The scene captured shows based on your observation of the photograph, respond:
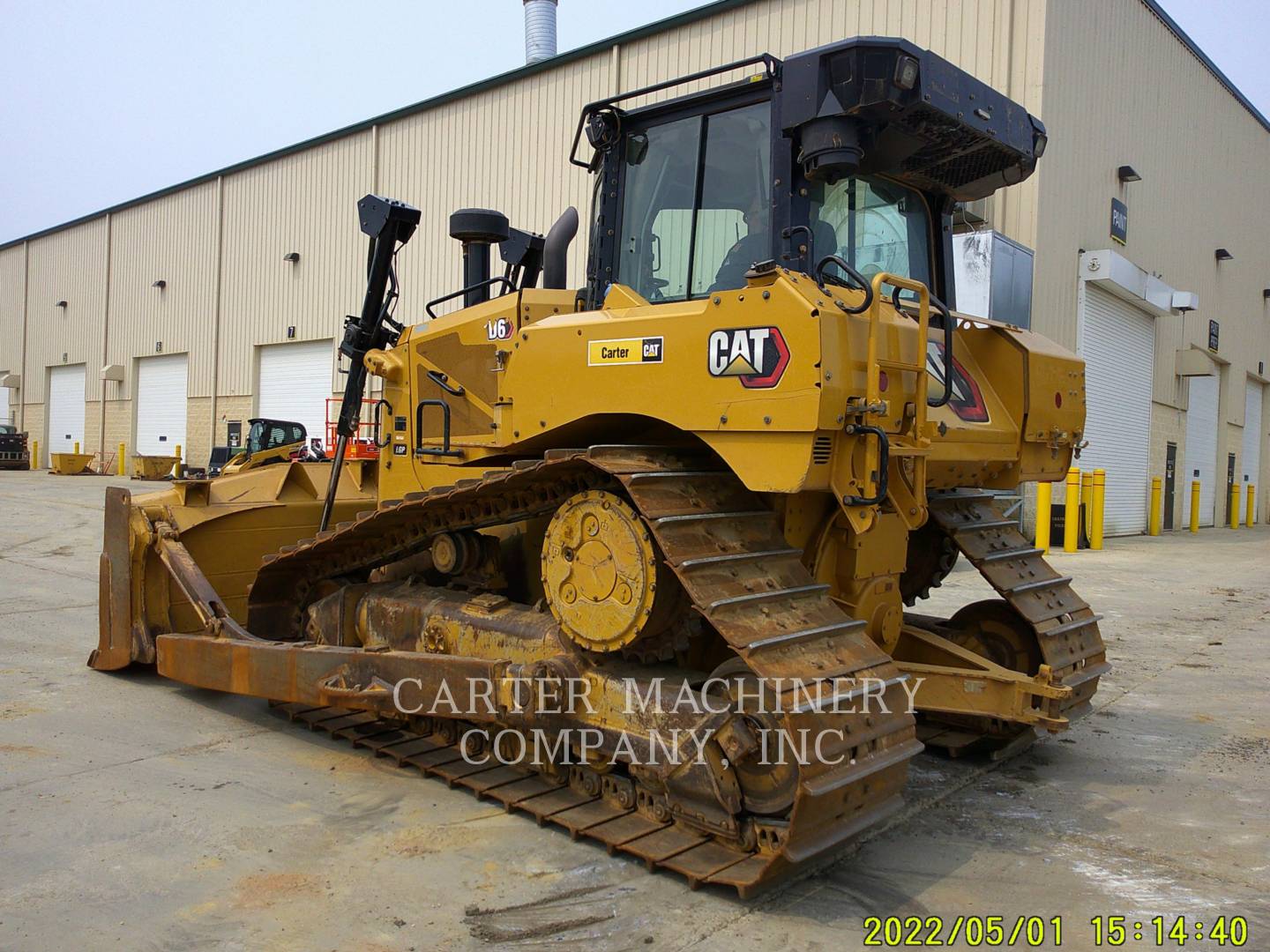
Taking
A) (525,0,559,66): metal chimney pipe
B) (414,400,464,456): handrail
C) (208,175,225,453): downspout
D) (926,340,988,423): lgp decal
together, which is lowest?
(414,400,464,456): handrail

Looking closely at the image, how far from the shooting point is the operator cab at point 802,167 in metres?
4.04

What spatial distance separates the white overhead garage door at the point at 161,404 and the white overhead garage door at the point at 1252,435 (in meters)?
31.4

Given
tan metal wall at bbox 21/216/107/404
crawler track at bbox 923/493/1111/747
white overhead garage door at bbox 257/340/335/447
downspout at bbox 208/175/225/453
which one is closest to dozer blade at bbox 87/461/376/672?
crawler track at bbox 923/493/1111/747

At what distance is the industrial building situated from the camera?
50.7 ft

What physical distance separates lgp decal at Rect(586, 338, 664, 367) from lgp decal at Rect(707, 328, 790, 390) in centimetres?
27

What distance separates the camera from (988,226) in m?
15.1

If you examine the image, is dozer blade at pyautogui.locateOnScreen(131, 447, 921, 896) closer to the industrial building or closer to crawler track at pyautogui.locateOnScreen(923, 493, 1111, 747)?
crawler track at pyautogui.locateOnScreen(923, 493, 1111, 747)

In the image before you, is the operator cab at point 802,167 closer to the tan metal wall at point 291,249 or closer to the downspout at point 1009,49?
the downspout at point 1009,49

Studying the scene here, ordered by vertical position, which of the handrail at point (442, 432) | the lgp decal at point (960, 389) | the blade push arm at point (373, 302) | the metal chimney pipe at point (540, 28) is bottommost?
the handrail at point (442, 432)

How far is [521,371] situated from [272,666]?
1969 mm

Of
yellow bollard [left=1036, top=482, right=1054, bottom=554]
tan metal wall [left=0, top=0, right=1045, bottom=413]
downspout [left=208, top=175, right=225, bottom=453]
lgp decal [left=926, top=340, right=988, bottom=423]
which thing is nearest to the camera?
lgp decal [left=926, top=340, right=988, bottom=423]

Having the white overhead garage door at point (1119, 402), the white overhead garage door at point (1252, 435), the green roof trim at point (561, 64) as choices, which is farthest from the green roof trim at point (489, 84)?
the white overhead garage door at point (1252, 435)

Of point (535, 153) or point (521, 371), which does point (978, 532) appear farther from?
point (535, 153)

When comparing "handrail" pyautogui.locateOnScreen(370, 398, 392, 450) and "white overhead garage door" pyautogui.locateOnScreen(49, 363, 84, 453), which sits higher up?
"white overhead garage door" pyautogui.locateOnScreen(49, 363, 84, 453)
